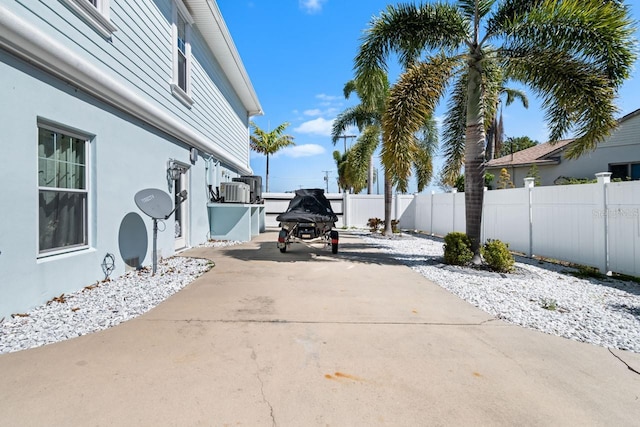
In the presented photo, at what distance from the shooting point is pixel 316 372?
2.88m

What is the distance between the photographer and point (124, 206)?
6.06 meters

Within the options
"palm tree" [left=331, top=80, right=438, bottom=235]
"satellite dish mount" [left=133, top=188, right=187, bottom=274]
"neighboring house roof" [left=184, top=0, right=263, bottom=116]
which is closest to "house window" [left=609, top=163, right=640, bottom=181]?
"palm tree" [left=331, top=80, right=438, bottom=235]

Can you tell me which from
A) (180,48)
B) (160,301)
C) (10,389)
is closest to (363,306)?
(160,301)

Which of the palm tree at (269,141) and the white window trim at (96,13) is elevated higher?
the palm tree at (269,141)

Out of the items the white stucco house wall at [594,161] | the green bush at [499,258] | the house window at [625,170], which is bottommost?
the green bush at [499,258]

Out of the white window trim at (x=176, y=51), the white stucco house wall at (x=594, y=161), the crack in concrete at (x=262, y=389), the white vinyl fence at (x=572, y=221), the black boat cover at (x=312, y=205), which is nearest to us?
the crack in concrete at (x=262, y=389)

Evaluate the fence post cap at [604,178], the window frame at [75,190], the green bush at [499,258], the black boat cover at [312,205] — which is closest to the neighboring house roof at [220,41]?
the black boat cover at [312,205]

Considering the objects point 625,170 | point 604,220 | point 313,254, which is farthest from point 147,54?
point 625,170

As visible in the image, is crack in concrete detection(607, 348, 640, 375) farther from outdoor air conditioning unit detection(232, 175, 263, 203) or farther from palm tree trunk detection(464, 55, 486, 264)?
outdoor air conditioning unit detection(232, 175, 263, 203)

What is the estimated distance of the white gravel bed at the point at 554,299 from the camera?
3.92 metres

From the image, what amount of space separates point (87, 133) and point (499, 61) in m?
8.89

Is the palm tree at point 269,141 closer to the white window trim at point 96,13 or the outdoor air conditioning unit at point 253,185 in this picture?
the outdoor air conditioning unit at point 253,185

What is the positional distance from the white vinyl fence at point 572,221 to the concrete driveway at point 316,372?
4.17m

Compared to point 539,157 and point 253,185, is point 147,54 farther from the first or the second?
point 539,157
